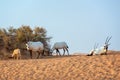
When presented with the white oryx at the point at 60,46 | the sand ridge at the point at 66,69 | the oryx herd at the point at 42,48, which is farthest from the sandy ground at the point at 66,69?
the white oryx at the point at 60,46

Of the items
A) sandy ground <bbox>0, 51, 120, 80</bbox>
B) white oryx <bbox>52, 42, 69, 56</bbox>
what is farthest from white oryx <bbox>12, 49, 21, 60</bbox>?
sandy ground <bbox>0, 51, 120, 80</bbox>

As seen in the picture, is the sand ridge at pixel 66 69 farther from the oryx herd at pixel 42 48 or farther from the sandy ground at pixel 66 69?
the oryx herd at pixel 42 48

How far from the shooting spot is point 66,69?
71.5 ft

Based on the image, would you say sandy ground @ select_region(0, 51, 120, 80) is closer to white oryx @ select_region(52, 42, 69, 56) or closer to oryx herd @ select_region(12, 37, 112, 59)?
oryx herd @ select_region(12, 37, 112, 59)

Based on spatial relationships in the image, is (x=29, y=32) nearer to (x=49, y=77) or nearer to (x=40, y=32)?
(x=40, y=32)

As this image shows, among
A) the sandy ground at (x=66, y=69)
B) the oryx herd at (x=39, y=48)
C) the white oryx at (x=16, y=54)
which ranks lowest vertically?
the sandy ground at (x=66, y=69)

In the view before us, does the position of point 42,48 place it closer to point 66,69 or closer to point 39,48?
point 39,48

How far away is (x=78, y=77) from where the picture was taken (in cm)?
2038

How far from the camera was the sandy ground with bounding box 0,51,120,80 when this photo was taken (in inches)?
806

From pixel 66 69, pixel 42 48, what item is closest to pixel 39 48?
pixel 42 48

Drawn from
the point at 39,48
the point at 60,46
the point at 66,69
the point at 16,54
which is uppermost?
the point at 60,46

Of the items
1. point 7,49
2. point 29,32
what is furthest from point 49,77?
point 29,32

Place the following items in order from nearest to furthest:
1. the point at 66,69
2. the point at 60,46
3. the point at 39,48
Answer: the point at 66,69 < the point at 39,48 < the point at 60,46

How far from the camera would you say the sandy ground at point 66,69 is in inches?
806
